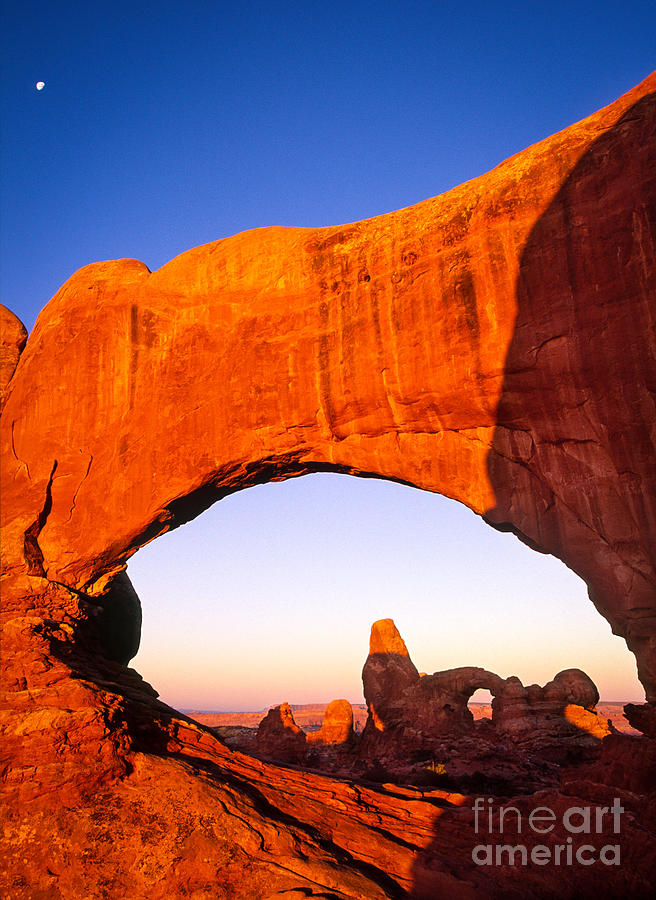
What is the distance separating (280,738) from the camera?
29406 millimetres

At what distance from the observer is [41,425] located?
752 inches

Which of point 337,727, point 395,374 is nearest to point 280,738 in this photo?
point 337,727

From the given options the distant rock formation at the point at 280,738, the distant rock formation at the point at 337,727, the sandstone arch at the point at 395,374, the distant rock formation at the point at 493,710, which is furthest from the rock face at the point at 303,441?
the distant rock formation at the point at 337,727

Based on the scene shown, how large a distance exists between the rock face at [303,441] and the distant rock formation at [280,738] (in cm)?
1106

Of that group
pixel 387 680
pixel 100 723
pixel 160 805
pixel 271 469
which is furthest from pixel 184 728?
pixel 387 680

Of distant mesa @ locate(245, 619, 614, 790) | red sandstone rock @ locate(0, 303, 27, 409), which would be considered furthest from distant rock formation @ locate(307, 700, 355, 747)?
red sandstone rock @ locate(0, 303, 27, 409)

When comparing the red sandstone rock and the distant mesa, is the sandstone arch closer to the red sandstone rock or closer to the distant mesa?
the red sandstone rock

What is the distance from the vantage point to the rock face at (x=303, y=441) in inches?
365

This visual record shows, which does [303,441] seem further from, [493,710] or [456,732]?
[493,710]

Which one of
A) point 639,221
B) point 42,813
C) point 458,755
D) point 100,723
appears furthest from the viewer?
point 458,755

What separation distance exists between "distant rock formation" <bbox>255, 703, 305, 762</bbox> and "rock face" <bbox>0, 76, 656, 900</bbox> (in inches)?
436

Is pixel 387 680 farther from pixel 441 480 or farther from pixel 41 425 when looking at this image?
pixel 41 425

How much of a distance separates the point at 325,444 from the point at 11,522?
9.74m

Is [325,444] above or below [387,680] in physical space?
above
